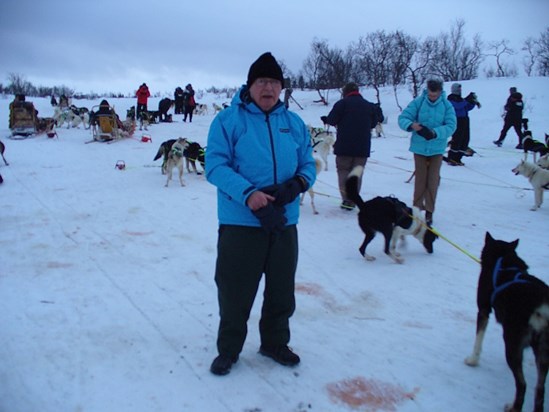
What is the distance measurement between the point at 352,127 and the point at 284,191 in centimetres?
426

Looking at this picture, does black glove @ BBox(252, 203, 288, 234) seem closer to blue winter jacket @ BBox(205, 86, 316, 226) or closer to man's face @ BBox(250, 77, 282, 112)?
blue winter jacket @ BBox(205, 86, 316, 226)

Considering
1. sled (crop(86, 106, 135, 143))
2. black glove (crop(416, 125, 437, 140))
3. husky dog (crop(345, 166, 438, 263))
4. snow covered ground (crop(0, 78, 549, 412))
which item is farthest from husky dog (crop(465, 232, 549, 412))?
sled (crop(86, 106, 135, 143))

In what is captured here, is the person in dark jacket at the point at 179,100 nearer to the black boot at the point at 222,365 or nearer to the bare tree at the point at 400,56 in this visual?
the bare tree at the point at 400,56

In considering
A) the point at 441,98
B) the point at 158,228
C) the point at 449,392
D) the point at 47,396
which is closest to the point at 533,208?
the point at 441,98

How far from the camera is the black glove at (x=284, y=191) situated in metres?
2.33

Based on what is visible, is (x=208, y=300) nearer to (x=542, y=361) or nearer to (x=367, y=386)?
(x=367, y=386)

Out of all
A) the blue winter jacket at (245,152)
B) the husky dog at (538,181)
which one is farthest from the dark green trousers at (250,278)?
the husky dog at (538,181)

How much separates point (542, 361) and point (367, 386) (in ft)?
3.08

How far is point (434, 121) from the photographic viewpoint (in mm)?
5367

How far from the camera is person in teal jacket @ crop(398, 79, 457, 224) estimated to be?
17.3 feet

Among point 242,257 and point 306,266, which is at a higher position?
point 242,257

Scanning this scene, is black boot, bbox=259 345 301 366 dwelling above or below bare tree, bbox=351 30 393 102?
below

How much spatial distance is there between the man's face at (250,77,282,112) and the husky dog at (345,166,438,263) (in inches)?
89.7

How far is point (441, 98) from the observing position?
534 centimetres
